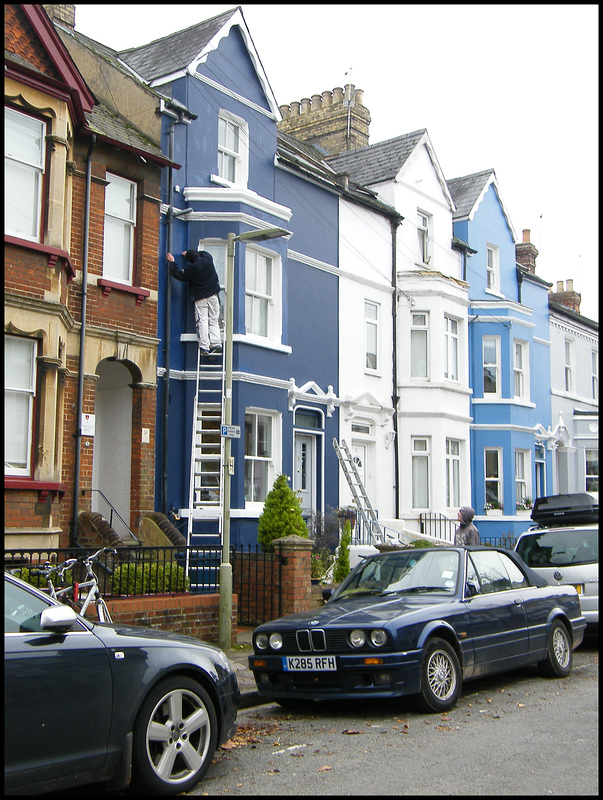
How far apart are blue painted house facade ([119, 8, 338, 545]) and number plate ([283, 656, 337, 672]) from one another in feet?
24.0

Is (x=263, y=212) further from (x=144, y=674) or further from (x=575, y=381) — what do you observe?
(x=575, y=381)

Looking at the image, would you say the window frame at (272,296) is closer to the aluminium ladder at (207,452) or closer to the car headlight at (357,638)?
the aluminium ladder at (207,452)

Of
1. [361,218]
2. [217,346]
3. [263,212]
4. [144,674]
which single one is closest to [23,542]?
[217,346]

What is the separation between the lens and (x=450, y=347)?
22.9 metres

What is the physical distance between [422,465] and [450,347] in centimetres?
334

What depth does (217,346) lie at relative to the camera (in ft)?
51.4

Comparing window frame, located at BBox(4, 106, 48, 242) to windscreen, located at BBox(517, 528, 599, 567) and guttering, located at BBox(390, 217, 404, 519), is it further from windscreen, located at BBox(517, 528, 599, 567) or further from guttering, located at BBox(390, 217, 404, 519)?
guttering, located at BBox(390, 217, 404, 519)

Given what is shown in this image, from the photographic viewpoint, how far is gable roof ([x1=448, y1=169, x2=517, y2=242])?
25.0 m

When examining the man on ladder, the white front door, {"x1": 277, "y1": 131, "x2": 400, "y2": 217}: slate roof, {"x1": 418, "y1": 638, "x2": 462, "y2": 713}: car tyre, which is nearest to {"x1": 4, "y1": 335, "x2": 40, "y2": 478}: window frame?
the man on ladder

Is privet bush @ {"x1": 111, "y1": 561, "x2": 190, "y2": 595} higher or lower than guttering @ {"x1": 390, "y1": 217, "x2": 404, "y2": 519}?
lower

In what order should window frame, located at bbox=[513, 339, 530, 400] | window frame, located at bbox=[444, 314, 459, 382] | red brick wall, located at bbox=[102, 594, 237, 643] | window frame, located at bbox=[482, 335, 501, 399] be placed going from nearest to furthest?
1. red brick wall, located at bbox=[102, 594, 237, 643]
2. window frame, located at bbox=[444, 314, 459, 382]
3. window frame, located at bbox=[482, 335, 501, 399]
4. window frame, located at bbox=[513, 339, 530, 400]

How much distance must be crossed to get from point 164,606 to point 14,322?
14.4 ft

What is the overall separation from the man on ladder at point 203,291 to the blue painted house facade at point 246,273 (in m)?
0.26

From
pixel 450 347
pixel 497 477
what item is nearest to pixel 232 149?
pixel 450 347
